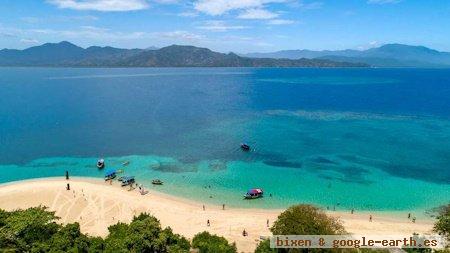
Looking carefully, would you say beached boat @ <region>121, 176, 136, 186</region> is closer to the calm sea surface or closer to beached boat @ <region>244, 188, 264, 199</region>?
the calm sea surface

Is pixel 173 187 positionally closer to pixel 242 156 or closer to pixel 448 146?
pixel 242 156

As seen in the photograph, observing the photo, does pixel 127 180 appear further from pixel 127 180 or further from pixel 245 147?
pixel 245 147

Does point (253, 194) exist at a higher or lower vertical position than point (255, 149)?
lower

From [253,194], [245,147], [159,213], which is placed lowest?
[159,213]

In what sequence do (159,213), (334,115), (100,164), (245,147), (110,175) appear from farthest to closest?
(334,115)
(245,147)
(100,164)
(110,175)
(159,213)

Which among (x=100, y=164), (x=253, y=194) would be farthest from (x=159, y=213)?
(x=100, y=164)

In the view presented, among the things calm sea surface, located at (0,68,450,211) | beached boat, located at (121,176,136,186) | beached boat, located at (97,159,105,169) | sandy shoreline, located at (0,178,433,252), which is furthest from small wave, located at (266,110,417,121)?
sandy shoreline, located at (0,178,433,252)

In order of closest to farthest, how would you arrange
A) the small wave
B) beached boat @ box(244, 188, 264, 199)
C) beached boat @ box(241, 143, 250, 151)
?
beached boat @ box(244, 188, 264, 199) → beached boat @ box(241, 143, 250, 151) → the small wave
